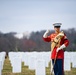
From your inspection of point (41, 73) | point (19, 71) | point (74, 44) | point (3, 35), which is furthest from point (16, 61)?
point (3, 35)

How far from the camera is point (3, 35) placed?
8425 cm

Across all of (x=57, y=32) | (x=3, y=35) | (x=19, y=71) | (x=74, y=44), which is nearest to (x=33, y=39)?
(x=3, y=35)

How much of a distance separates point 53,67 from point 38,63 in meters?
4.17

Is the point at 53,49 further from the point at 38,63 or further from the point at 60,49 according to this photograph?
the point at 38,63

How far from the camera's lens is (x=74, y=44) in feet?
252

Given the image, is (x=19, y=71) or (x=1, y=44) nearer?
(x=19, y=71)

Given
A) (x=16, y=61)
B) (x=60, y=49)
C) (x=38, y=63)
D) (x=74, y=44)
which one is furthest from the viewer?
(x=74, y=44)

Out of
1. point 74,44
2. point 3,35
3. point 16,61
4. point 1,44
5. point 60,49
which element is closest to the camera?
point 60,49

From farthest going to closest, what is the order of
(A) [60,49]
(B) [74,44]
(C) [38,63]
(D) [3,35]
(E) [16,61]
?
(D) [3,35]
(B) [74,44]
(E) [16,61]
(C) [38,63]
(A) [60,49]

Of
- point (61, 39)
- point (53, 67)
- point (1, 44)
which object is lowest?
point (53, 67)

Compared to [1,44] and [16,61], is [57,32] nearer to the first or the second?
[16,61]

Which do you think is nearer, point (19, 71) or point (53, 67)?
point (53, 67)

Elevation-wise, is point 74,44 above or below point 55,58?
above

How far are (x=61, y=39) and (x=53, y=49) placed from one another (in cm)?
34
